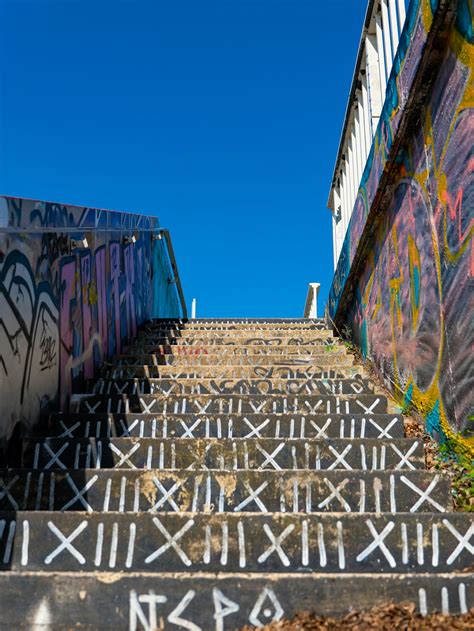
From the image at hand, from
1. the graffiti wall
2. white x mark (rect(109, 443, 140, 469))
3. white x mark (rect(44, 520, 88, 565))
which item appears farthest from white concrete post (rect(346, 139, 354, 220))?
white x mark (rect(44, 520, 88, 565))

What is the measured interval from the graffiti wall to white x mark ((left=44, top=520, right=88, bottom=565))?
957 mm

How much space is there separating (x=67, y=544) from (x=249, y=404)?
6.01ft

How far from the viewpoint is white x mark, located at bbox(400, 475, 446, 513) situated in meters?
2.72

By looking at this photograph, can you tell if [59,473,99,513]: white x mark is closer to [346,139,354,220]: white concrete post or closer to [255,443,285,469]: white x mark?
[255,443,285,469]: white x mark

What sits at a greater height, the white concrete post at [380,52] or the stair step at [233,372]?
the white concrete post at [380,52]

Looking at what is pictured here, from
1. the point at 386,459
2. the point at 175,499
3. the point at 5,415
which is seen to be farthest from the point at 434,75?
the point at 5,415

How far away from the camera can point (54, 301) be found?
4184 mm

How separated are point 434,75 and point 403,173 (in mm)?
847

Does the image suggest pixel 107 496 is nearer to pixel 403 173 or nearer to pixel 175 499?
pixel 175 499

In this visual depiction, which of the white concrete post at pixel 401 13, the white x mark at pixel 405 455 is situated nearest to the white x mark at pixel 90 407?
the white x mark at pixel 405 455

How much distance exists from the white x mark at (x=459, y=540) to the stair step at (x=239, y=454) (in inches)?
29.5

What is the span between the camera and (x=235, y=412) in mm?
3963

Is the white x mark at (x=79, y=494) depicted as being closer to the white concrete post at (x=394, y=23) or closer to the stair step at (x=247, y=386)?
the stair step at (x=247, y=386)

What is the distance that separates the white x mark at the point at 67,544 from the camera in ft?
7.73
